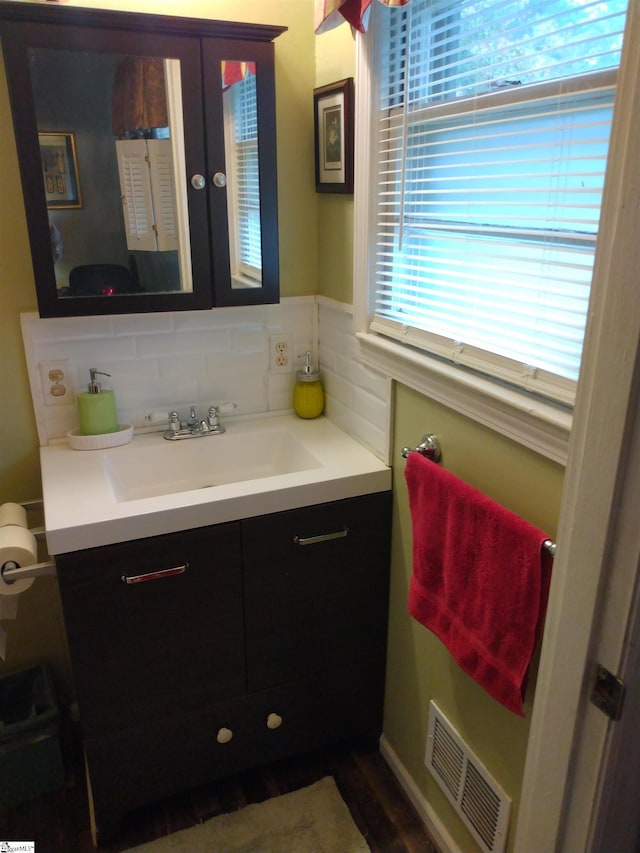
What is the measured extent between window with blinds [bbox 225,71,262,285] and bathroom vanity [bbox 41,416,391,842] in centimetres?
52

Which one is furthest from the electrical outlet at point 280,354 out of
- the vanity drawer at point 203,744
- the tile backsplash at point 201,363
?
the vanity drawer at point 203,744

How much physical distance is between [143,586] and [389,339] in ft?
2.65

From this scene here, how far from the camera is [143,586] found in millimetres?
1448

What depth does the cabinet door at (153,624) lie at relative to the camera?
1.41m

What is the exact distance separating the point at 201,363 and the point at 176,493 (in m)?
0.44

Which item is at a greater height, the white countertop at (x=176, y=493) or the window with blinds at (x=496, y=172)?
the window with blinds at (x=496, y=172)

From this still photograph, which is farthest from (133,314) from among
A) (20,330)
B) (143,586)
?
(143,586)

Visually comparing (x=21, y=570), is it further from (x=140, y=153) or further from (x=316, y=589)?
(x=140, y=153)

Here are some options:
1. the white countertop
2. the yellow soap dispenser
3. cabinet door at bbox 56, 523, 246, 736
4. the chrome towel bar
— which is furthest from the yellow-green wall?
cabinet door at bbox 56, 523, 246, 736

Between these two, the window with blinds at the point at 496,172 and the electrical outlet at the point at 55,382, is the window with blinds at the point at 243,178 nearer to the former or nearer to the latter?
the window with blinds at the point at 496,172

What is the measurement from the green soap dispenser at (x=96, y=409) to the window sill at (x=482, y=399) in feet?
2.33

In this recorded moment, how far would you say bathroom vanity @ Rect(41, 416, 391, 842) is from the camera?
Result: 1435mm

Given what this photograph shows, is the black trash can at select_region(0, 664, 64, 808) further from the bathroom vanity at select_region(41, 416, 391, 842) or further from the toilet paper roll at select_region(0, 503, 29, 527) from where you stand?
the toilet paper roll at select_region(0, 503, 29, 527)

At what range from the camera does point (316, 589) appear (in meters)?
1.65
